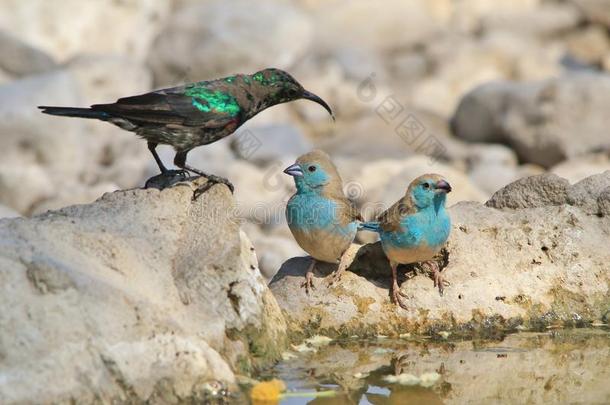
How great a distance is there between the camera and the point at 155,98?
723cm

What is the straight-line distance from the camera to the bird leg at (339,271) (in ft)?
23.1

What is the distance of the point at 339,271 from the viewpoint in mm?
7074

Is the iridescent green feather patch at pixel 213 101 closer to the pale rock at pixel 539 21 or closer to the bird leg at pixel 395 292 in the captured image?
the bird leg at pixel 395 292

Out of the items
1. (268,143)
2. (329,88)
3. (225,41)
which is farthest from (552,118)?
(225,41)

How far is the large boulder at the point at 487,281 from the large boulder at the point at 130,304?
719 millimetres

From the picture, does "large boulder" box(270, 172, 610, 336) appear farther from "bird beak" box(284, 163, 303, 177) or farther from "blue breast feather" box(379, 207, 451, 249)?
"bird beak" box(284, 163, 303, 177)

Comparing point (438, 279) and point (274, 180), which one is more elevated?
point (274, 180)

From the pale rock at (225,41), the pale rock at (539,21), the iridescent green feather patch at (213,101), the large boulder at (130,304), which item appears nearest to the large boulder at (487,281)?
the large boulder at (130,304)

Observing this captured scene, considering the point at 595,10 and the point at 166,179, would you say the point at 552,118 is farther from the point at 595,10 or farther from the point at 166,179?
the point at 166,179

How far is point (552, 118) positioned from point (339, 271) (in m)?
10.9

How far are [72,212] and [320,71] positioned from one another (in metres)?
13.6

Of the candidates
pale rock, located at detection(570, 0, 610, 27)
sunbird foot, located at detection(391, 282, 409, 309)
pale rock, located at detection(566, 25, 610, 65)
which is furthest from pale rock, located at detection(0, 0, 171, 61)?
sunbird foot, located at detection(391, 282, 409, 309)

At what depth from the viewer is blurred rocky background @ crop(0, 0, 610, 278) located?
1544cm

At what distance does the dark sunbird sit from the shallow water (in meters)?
1.55
